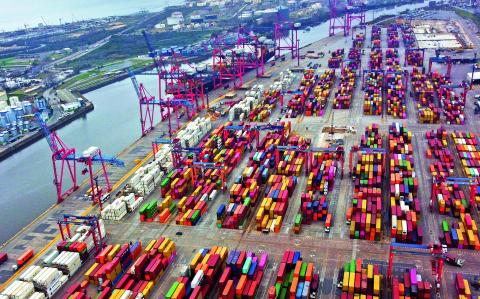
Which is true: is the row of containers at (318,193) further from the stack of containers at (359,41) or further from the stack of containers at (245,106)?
the stack of containers at (359,41)

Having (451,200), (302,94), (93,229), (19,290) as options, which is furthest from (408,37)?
(19,290)

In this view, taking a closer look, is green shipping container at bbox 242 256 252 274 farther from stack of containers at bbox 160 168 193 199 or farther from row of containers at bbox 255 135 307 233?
stack of containers at bbox 160 168 193 199

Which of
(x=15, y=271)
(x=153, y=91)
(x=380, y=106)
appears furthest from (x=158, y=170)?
(x=153, y=91)

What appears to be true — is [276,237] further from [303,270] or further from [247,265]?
[303,270]

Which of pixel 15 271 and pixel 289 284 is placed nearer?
pixel 289 284

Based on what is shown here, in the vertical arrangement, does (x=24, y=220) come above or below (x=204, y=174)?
below

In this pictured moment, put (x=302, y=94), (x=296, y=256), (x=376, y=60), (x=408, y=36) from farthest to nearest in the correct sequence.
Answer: (x=408, y=36) < (x=376, y=60) < (x=302, y=94) < (x=296, y=256)

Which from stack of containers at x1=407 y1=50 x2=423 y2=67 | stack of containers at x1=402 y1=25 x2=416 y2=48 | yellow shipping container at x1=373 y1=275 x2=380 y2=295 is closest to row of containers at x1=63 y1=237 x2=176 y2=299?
yellow shipping container at x1=373 y1=275 x2=380 y2=295

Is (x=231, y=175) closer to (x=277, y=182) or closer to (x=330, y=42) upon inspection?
(x=277, y=182)
